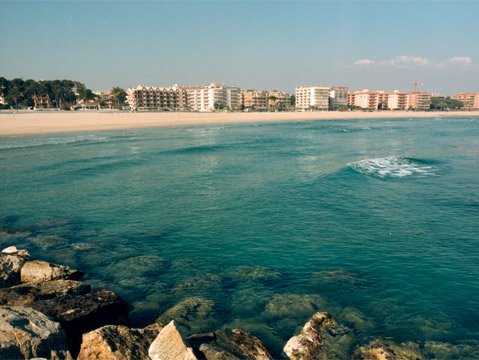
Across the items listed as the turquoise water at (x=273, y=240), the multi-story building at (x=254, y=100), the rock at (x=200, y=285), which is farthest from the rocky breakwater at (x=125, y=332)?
the multi-story building at (x=254, y=100)

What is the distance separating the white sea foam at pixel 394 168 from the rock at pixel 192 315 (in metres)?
17.7

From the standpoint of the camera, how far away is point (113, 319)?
7.51 meters

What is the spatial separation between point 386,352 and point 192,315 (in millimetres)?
3996

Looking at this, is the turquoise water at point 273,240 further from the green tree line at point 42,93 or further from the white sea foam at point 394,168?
the green tree line at point 42,93

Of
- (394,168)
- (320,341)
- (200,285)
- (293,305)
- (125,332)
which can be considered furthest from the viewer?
(394,168)

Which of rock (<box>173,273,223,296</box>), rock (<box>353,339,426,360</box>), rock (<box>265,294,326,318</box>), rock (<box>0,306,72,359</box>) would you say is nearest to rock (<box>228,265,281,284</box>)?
rock (<box>173,273,223,296</box>)

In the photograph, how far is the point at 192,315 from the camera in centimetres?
794

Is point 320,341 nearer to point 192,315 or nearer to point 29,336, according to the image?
point 192,315

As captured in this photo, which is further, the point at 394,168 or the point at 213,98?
the point at 213,98

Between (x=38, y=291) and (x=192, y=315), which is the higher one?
(x=38, y=291)

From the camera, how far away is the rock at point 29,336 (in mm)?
5336

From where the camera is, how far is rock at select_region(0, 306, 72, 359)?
5.34 m

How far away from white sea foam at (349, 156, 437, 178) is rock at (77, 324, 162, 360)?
20.1 m

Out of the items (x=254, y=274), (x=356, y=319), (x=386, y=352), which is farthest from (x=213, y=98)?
(x=386, y=352)
